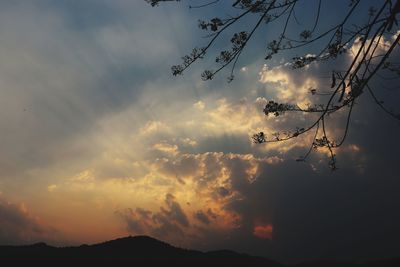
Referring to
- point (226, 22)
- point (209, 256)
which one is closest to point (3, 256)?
point (209, 256)

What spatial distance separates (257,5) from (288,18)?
73cm

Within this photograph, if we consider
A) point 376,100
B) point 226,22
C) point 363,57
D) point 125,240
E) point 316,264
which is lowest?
point 376,100

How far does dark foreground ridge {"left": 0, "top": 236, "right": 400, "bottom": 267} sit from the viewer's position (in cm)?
3941

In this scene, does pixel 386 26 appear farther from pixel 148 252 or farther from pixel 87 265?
pixel 148 252

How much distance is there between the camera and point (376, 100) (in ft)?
27.1

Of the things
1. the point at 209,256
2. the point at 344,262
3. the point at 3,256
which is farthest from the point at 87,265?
the point at 344,262

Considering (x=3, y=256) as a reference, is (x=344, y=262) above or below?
above

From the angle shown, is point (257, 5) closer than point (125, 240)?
Yes

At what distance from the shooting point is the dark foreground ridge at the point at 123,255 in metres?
39.4

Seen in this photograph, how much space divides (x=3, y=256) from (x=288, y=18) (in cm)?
3989

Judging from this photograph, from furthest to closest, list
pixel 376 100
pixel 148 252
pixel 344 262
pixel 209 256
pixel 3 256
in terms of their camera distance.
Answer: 1. pixel 344 262
2. pixel 209 256
3. pixel 148 252
4. pixel 3 256
5. pixel 376 100

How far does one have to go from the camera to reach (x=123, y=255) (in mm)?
45875

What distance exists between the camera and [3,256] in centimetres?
3919

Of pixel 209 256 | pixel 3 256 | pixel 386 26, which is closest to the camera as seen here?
pixel 386 26
